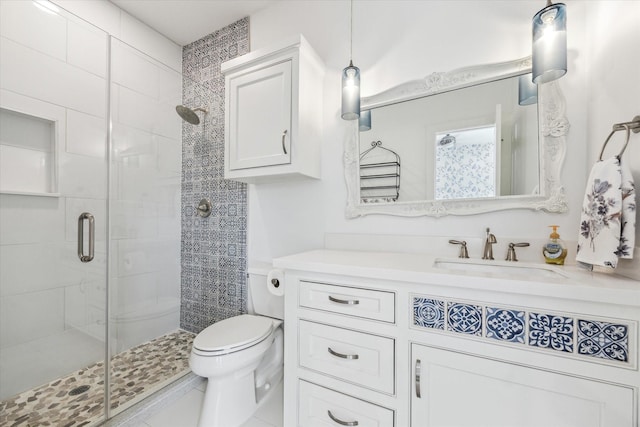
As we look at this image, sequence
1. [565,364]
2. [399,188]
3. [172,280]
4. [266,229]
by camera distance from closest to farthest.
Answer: [565,364] < [399,188] < [266,229] < [172,280]

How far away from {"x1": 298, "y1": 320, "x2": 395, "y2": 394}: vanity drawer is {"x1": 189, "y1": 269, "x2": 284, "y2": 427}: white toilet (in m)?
0.37

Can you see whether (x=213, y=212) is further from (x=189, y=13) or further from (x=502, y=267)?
(x=502, y=267)

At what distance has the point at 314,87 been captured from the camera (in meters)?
1.54

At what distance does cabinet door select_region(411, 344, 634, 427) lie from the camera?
0.68 metres

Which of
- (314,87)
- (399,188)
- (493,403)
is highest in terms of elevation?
(314,87)

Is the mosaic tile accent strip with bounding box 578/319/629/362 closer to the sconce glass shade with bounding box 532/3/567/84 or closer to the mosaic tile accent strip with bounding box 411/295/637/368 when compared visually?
the mosaic tile accent strip with bounding box 411/295/637/368

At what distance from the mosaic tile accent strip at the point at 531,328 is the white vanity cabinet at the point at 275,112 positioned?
96 centimetres

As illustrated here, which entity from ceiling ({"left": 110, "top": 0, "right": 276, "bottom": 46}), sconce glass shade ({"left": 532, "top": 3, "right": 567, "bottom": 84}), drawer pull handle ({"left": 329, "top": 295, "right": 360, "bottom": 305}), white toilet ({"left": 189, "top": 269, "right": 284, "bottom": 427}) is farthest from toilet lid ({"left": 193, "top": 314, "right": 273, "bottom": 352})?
ceiling ({"left": 110, "top": 0, "right": 276, "bottom": 46})

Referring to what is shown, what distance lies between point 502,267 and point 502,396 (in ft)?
1.65

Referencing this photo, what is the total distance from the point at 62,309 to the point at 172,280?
0.63 m

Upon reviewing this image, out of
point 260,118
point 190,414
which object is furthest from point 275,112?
point 190,414

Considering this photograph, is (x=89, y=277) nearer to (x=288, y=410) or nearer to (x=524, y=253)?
(x=288, y=410)

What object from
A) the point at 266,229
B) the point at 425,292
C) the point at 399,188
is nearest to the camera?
the point at 425,292

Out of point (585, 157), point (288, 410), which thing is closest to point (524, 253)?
point (585, 157)
